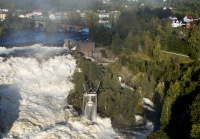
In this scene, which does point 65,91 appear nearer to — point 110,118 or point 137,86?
point 110,118

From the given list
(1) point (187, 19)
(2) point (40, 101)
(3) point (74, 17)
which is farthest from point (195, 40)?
(3) point (74, 17)

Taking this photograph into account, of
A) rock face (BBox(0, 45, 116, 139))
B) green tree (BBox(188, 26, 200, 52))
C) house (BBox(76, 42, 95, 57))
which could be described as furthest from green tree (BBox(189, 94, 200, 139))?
green tree (BBox(188, 26, 200, 52))

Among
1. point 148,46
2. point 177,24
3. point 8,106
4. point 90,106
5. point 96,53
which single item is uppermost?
point 177,24

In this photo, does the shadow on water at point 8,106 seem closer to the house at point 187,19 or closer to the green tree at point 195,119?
the green tree at point 195,119

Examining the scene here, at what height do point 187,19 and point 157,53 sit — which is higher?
point 187,19

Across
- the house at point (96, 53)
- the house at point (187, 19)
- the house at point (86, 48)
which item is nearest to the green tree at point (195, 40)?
the house at point (96, 53)

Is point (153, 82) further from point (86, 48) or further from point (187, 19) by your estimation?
point (187, 19)

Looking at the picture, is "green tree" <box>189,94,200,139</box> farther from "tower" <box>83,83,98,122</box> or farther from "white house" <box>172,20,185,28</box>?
"white house" <box>172,20,185,28</box>

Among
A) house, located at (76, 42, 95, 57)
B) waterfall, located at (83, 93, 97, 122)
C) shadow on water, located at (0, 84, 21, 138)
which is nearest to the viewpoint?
shadow on water, located at (0, 84, 21, 138)
